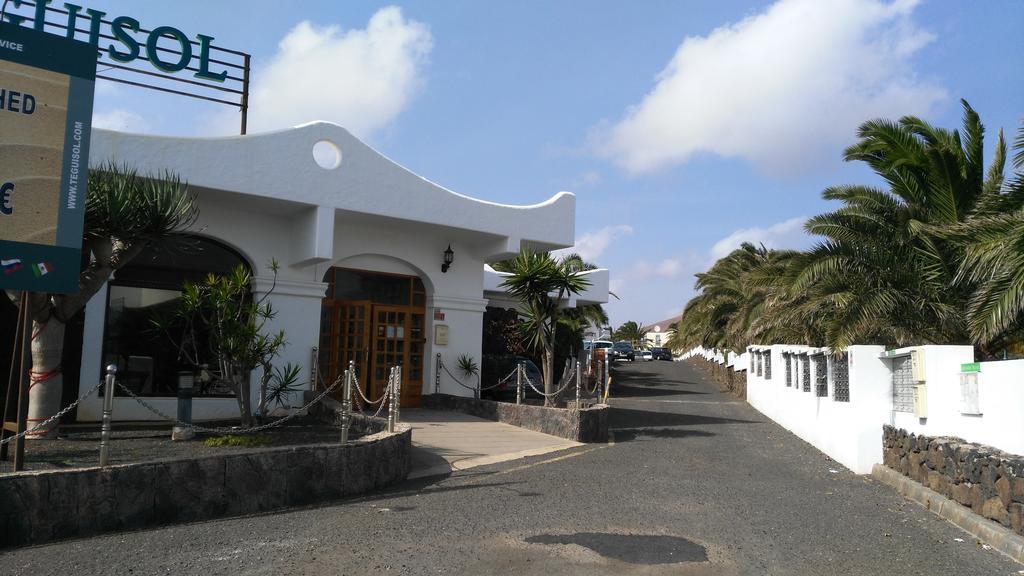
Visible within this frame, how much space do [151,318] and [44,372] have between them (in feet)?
11.2

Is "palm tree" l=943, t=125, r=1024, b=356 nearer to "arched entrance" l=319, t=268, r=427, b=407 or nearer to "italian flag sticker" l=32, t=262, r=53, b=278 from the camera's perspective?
"italian flag sticker" l=32, t=262, r=53, b=278

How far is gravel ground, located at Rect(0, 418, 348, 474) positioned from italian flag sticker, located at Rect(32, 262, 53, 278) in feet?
6.25

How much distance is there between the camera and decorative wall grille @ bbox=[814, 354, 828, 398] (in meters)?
12.7

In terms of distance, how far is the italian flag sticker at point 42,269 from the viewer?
288 inches

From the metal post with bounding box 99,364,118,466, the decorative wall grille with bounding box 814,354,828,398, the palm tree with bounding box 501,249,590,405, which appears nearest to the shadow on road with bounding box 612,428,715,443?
the palm tree with bounding box 501,249,590,405

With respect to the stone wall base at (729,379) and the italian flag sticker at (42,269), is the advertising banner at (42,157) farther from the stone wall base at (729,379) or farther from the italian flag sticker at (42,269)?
the stone wall base at (729,379)

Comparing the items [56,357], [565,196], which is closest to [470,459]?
[56,357]

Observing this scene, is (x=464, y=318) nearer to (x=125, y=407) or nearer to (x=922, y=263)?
(x=125, y=407)

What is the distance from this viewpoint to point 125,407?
41.9 ft

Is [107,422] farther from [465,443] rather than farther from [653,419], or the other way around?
[653,419]

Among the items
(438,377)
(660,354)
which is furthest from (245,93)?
(660,354)

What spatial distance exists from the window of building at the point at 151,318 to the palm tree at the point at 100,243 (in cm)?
302

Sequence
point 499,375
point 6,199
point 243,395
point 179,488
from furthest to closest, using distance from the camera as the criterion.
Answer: point 499,375 < point 243,395 < point 6,199 < point 179,488

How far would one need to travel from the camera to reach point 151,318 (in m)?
13.0
